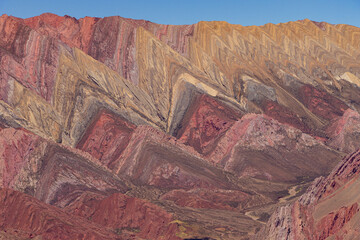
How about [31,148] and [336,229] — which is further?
[31,148]

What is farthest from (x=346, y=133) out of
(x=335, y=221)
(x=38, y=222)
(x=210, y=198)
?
(x=335, y=221)

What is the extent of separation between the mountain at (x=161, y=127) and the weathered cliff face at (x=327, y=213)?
38 cm

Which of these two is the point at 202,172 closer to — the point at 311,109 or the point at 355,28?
the point at 311,109

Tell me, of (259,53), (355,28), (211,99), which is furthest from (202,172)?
(355,28)

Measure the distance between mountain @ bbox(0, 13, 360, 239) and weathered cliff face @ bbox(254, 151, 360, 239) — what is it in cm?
38

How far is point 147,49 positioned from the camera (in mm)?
127250

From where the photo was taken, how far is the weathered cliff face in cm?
3960

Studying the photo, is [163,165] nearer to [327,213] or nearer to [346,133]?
[346,133]

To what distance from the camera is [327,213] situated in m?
42.1

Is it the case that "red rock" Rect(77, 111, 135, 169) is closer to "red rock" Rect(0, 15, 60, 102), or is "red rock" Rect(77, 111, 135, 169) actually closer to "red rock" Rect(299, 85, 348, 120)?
"red rock" Rect(0, 15, 60, 102)

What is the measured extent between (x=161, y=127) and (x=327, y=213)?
7164 centimetres

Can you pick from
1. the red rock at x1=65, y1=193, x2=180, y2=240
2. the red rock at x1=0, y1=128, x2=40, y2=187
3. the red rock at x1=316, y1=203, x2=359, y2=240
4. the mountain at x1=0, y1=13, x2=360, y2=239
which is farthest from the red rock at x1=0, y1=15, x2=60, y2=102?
the red rock at x1=316, y1=203, x2=359, y2=240

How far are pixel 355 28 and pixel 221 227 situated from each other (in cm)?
13844

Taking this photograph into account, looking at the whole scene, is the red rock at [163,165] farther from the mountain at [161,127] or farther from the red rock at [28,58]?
the red rock at [28,58]
